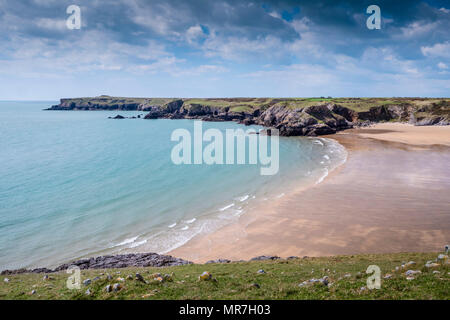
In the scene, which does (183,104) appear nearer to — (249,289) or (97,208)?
(97,208)

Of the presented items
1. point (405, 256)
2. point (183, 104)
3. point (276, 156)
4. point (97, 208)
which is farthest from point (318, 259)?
point (183, 104)

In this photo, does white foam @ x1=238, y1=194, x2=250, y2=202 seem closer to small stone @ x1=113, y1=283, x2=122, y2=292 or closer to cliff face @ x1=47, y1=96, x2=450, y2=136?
small stone @ x1=113, y1=283, x2=122, y2=292

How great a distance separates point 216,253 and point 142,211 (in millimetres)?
12094

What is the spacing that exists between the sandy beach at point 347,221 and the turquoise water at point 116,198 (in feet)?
8.29

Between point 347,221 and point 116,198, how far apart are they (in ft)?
88.6

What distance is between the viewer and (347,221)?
26.0 meters

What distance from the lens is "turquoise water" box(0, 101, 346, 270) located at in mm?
23219

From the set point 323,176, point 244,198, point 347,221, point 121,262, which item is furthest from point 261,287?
point 323,176

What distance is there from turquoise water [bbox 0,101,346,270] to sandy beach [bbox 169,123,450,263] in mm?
2527

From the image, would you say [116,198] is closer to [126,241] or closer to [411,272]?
[126,241]

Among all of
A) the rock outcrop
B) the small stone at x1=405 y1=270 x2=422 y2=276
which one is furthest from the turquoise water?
the small stone at x1=405 y1=270 x2=422 y2=276

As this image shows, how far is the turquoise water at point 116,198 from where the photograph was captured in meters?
23.2
